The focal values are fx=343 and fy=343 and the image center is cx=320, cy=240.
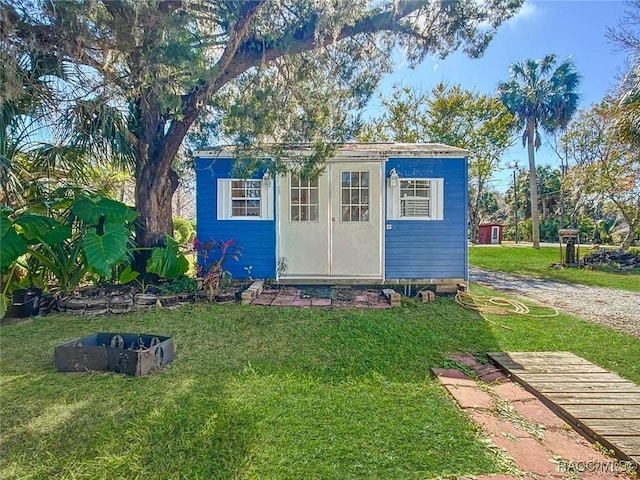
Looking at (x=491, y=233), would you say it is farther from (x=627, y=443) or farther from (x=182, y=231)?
(x=627, y=443)

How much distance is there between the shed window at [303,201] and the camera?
6543 mm

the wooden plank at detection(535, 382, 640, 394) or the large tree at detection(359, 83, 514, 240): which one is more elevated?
the large tree at detection(359, 83, 514, 240)

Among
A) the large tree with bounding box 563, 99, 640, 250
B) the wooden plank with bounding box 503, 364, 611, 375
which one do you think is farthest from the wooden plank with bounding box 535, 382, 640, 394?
the large tree with bounding box 563, 99, 640, 250

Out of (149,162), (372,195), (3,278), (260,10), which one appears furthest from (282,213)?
(3,278)

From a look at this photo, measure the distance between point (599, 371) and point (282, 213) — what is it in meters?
5.02

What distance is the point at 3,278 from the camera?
16.1 feet

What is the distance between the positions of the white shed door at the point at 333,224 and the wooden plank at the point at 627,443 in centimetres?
444

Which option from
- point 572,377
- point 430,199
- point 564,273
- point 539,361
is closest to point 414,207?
point 430,199

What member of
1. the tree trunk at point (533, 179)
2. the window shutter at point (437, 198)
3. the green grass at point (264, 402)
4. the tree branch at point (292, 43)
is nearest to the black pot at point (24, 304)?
the green grass at point (264, 402)

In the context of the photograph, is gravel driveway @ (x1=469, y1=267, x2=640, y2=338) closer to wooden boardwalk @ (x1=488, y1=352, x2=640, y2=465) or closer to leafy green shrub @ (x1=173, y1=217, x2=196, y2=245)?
wooden boardwalk @ (x1=488, y1=352, x2=640, y2=465)

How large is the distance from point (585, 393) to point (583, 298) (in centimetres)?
469

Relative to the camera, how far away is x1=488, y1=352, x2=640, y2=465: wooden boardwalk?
82.7 inches

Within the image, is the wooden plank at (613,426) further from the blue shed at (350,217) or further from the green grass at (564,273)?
the green grass at (564,273)

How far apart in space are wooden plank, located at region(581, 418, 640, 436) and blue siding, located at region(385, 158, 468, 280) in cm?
411
